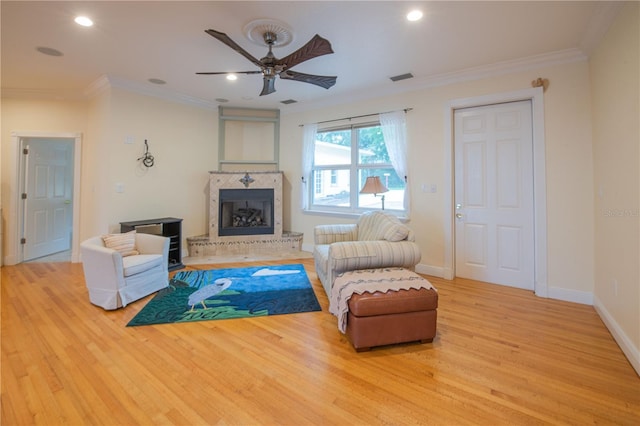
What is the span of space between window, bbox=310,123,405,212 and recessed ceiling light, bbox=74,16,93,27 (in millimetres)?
3180

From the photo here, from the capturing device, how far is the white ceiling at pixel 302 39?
2.38 meters

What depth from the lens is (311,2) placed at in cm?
231

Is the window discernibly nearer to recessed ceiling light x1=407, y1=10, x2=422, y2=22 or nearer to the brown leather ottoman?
recessed ceiling light x1=407, y1=10, x2=422, y2=22

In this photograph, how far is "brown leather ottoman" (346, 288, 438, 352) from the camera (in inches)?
79.7

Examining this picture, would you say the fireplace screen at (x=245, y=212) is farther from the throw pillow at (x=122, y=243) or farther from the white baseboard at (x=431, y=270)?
the white baseboard at (x=431, y=270)

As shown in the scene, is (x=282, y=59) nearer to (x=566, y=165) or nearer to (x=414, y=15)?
(x=414, y=15)

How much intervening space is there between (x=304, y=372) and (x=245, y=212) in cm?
393

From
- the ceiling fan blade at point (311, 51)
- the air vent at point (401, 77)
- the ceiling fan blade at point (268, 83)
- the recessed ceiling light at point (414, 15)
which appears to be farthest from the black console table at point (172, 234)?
the recessed ceiling light at point (414, 15)

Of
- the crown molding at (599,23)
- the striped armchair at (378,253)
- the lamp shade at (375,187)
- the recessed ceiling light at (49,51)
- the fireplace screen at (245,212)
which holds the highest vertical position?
the recessed ceiling light at (49,51)

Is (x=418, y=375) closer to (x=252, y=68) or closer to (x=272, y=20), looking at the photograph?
(x=272, y=20)

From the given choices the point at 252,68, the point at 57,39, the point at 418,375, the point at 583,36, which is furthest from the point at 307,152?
the point at 418,375

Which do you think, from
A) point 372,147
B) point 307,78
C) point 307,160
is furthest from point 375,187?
point 307,160

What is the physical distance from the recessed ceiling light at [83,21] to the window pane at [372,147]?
11.3 ft

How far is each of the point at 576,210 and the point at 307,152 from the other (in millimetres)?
3711
